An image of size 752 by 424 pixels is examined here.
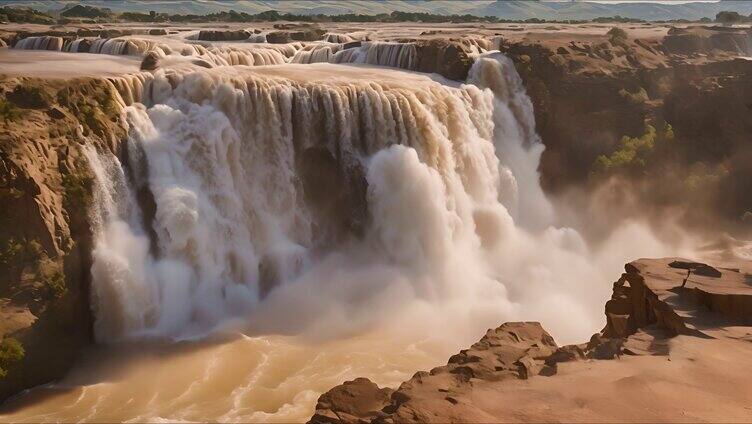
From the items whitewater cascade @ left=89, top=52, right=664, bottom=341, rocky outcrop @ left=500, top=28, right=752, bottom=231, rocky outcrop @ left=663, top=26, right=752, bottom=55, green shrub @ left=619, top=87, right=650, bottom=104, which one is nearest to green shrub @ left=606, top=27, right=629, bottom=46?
rocky outcrop @ left=663, top=26, right=752, bottom=55

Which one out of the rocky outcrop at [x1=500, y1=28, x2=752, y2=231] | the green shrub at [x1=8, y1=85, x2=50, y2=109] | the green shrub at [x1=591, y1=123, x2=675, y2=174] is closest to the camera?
the green shrub at [x1=8, y1=85, x2=50, y2=109]

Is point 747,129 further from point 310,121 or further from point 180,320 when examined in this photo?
point 180,320

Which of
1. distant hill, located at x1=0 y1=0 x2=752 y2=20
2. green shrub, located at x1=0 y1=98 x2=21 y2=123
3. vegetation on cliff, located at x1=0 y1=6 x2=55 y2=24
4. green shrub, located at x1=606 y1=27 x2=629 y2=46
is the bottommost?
green shrub, located at x1=0 y1=98 x2=21 y2=123

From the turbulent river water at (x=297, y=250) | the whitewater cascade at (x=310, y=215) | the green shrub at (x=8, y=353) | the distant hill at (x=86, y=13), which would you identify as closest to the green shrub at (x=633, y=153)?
the turbulent river water at (x=297, y=250)

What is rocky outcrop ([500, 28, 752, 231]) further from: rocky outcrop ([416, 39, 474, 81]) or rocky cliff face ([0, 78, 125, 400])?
rocky cliff face ([0, 78, 125, 400])

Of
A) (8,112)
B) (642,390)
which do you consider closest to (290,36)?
(8,112)

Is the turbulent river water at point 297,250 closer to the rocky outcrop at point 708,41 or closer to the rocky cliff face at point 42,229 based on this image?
the rocky cliff face at point 42,229
